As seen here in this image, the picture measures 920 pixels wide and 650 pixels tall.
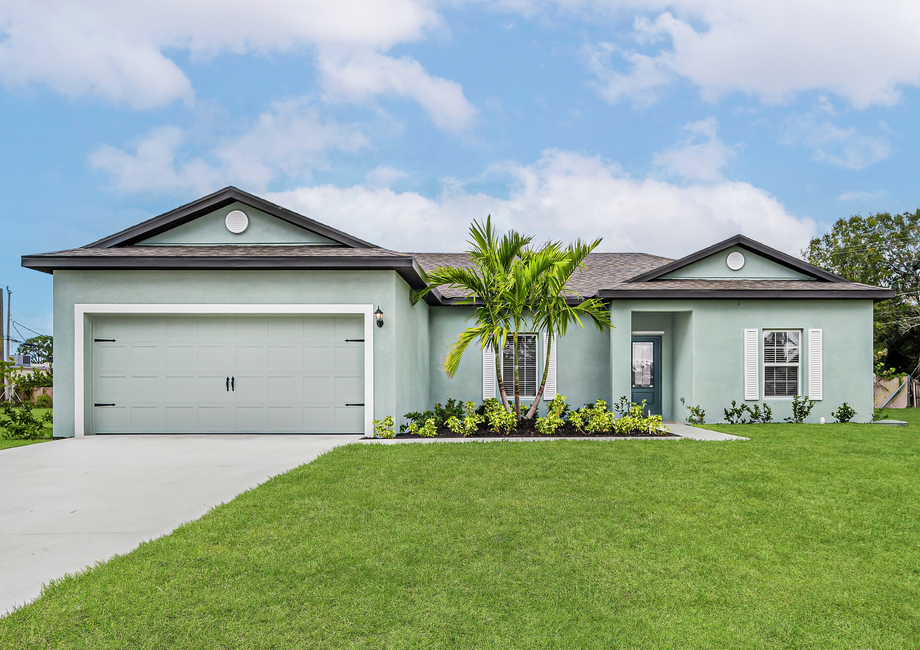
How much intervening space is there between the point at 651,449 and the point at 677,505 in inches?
133

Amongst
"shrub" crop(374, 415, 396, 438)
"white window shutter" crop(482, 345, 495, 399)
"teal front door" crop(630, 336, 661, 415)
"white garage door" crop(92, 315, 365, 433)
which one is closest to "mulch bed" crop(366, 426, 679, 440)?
"shrub" crop(374, 415, 396, 438)

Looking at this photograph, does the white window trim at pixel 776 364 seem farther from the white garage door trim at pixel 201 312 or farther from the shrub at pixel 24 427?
the shrub at pixel 24 427

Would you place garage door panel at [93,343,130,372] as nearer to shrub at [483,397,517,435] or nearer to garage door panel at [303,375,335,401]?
garage door panel at [303,375,335,401]

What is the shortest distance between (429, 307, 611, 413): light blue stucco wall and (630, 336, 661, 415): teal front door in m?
1.00

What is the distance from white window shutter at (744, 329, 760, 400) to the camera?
12.5 m

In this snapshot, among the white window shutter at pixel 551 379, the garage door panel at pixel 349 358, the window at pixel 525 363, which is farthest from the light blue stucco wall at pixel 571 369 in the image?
the garage door panel at pixel 349 358

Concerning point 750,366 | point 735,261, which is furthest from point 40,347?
point 750,366

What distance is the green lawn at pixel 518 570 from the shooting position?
281 cm

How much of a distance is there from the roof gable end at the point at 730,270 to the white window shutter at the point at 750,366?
164cm

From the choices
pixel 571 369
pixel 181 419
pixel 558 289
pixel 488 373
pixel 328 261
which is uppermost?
pixel 328 261

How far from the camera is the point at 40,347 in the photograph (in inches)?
1538

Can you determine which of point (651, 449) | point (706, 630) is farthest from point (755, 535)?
point (651, 449)

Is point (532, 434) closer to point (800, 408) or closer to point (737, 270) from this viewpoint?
point (800, 408)

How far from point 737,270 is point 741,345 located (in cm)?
200
